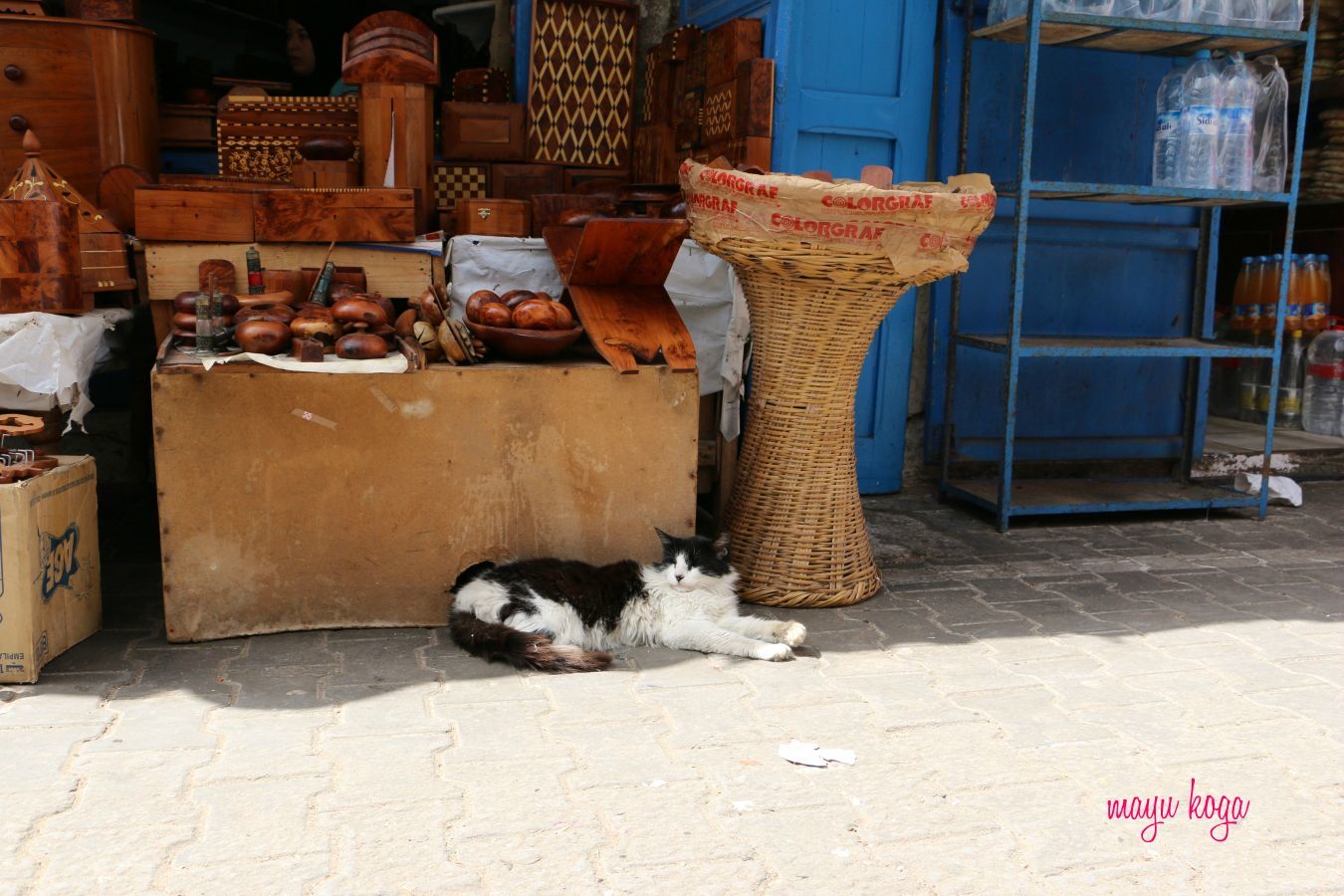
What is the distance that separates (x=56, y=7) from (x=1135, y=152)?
543 centimetres

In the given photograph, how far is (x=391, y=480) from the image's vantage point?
3.67m

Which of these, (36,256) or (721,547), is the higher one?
(36,256)

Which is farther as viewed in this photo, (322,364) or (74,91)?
(74,91)

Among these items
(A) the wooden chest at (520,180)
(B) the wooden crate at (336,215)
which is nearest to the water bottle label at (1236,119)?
(A) the wooden chest at (520,180)

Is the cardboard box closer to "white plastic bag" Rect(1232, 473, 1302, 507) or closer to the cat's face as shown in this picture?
the cat's face

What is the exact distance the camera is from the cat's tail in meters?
3.33

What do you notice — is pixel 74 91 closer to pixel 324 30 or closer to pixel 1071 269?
pixel 324 30

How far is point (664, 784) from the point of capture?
8.79 ft

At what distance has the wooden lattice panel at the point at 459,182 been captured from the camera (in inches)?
215

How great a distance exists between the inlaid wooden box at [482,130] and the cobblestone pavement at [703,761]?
2516 millimetres

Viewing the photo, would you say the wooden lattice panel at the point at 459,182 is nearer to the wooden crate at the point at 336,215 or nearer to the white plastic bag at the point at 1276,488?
the wooden crate at the point at 336,215

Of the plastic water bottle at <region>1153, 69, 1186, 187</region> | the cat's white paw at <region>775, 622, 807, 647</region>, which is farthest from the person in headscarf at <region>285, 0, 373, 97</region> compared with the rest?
the cat's white paw at <region>775, 622, 807, 647</region>

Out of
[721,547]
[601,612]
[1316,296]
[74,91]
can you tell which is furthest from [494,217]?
[1316,296]

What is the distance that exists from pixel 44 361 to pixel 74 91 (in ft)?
6.39
